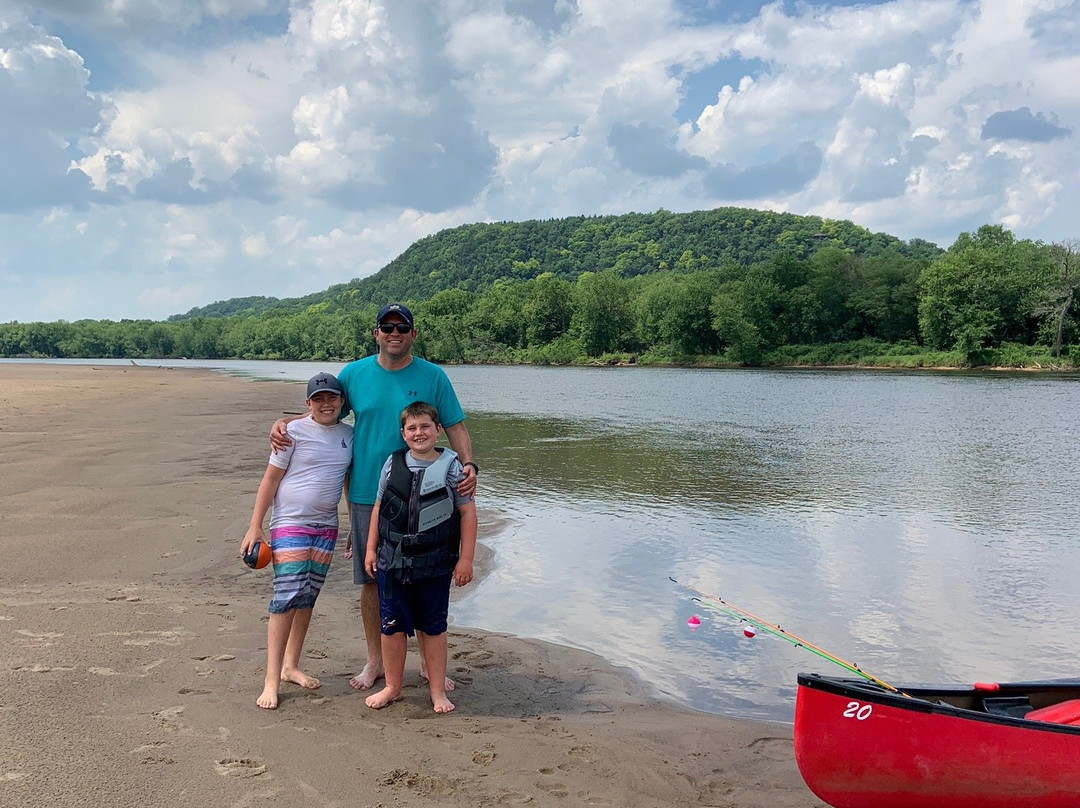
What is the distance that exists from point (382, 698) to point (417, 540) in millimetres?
1082

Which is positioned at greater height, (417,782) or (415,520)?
(415,520)

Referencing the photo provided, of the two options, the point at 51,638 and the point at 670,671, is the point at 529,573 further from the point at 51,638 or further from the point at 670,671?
the point at 51,638

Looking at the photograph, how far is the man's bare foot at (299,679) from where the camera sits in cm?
519

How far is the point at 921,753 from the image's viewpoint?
394 centimetres

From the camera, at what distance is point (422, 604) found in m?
4.96

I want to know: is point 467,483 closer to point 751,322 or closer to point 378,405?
point 378,405

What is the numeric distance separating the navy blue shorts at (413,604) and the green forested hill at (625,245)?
152627 millimetres

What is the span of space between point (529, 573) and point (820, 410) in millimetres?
28848

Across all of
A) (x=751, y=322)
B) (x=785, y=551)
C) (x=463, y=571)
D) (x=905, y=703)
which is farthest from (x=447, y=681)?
(x=751, y=322)

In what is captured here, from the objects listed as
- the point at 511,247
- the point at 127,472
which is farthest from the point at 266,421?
the point at 511,247

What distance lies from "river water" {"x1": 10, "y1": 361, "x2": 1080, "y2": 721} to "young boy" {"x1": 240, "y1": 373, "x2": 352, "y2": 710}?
268 cm

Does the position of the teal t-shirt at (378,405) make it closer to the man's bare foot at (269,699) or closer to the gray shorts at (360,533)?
the gray shorts at (360,533)

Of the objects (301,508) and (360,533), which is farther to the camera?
(360,533)

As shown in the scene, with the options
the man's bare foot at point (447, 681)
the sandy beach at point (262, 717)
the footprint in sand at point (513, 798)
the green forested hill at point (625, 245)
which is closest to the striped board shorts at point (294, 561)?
the sandy beach at point (262, 717)
